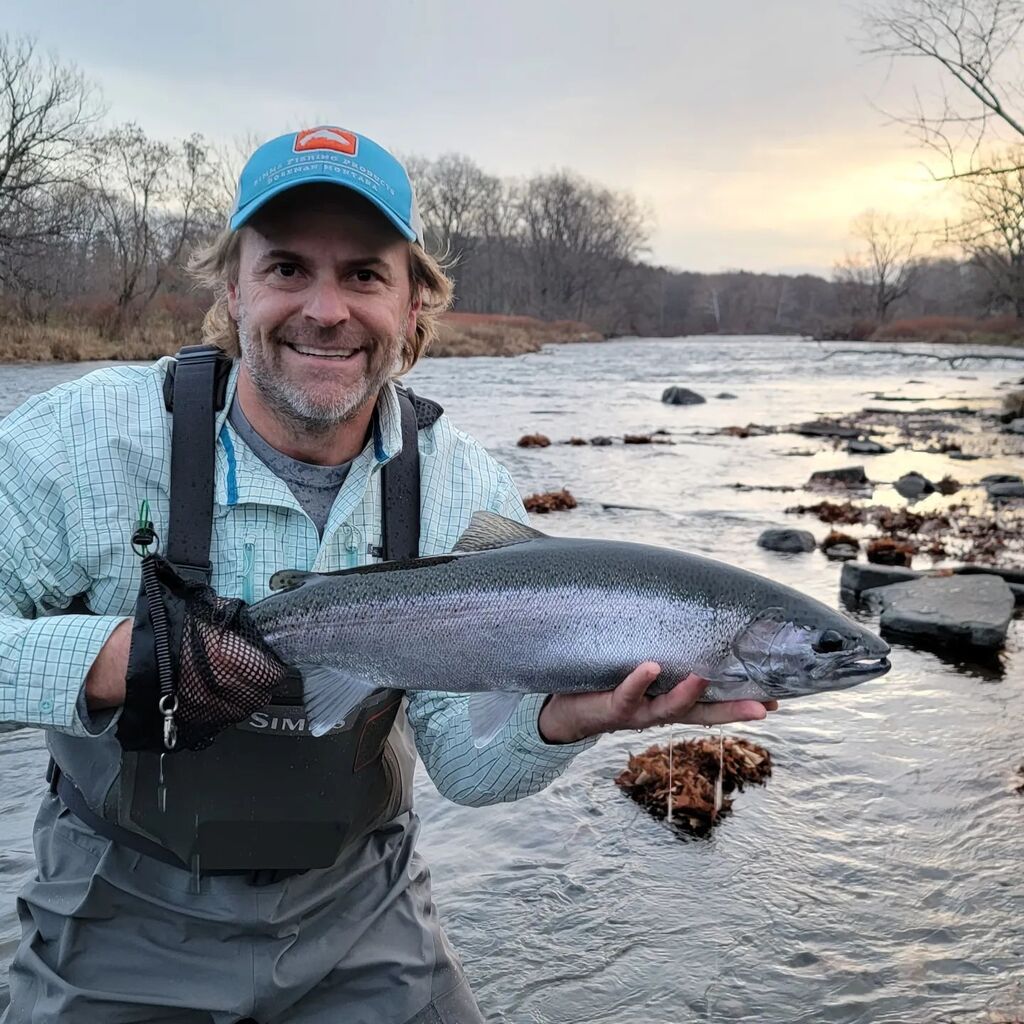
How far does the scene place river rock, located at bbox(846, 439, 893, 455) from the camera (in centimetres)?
1916

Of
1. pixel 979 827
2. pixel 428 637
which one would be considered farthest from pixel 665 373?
pixel 428 637

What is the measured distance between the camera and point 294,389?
2.79 metres

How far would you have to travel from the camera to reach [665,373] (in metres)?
43.8

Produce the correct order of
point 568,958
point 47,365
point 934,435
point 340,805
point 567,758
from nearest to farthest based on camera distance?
point 340,805 < point 567,758 < point 568,958 < point 934,435 < point 47,365

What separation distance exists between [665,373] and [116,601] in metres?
42.2

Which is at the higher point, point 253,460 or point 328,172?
point 328,172

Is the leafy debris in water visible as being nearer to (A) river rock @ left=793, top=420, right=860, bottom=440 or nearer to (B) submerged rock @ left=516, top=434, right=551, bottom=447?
(B) submerged rock @ left=516, top=434, right=551, bottom=447

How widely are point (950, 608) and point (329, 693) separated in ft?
22.3

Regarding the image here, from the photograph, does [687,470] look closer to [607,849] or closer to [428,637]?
[607,849]

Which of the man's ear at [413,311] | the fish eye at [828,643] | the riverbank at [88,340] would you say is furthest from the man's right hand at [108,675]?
the riverbank at [88,340]

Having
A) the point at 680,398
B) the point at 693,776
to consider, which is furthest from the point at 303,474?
the point at 680,398

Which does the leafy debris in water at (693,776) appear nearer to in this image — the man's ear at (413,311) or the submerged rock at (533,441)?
the man's ear at (413,311)

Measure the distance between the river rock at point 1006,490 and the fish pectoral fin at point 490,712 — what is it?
43.5ft

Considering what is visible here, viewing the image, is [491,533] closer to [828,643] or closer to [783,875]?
[828,643]
